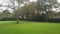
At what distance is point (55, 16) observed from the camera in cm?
293

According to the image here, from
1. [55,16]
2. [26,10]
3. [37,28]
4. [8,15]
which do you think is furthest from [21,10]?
[55,16]

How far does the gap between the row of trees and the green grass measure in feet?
0.40

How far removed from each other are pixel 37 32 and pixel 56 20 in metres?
0.47

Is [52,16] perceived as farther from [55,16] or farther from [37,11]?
[37,11]

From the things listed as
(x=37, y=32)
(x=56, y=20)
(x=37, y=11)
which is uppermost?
(x=37, y=11)

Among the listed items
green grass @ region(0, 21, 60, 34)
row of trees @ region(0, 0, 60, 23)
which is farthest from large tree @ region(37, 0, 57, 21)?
green grass @ region(0, 21, 60, 34)

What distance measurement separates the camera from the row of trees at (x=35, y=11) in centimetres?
293

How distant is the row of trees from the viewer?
9.61 ft

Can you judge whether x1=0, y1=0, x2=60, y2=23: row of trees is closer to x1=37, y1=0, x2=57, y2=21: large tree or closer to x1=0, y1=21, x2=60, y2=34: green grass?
x1=37, y1=0, x2=57, y2=21: large tree

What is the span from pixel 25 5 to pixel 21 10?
14 centimetres

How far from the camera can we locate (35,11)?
2955 mm

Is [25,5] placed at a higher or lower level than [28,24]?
higher

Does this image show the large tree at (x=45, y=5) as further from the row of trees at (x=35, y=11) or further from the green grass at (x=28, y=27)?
the green grass at (x=28, y=27)

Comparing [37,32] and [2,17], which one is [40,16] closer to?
[37,32]
